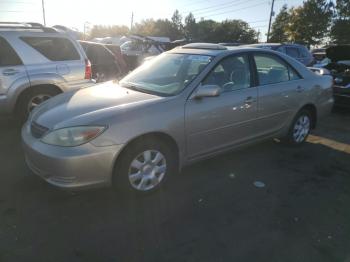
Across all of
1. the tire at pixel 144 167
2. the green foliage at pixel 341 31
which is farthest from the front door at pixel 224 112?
the green foliage at pixel 341 31

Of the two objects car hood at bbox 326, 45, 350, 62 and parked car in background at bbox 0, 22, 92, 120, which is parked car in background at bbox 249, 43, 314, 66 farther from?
parked car in background at bbox 0, 22, 92, 120

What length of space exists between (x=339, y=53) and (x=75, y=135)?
28.5ft

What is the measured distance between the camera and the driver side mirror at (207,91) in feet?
11.8

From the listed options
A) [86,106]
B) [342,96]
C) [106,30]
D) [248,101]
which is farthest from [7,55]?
[106,30]

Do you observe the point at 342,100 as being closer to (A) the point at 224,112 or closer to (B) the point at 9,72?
(A) the point at 224,112

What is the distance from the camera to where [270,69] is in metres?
4.62

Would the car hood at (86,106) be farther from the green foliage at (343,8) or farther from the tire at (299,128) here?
the green foliage at (343,8)

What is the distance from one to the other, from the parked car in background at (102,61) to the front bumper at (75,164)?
230 inches

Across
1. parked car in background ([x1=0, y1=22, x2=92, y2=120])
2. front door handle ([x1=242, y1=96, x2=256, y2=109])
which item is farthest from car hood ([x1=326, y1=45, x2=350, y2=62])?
parked car in background ([x1=0, y1=22, x2=92, y2=120])

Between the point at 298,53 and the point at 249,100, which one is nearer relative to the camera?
the point at 249,100

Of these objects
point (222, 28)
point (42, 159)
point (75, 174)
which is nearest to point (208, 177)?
point (75, 174)

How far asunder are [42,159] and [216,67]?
223 cm

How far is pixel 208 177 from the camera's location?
4086 millimetres

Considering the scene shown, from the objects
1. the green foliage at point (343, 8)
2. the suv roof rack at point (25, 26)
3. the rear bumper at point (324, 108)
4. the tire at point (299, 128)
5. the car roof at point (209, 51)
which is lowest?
the tire at point (299, 128)
